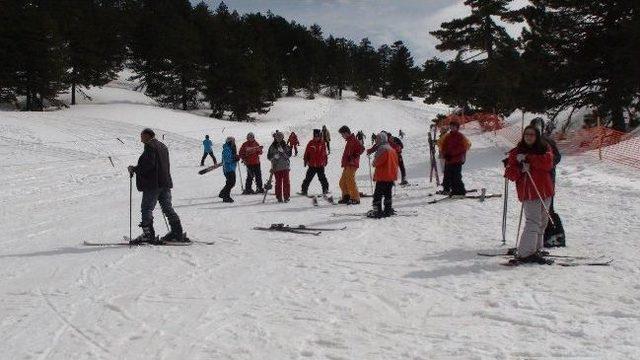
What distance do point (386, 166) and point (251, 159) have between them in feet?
18.1

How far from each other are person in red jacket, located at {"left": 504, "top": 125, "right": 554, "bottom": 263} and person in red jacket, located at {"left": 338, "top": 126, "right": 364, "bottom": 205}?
532 cm

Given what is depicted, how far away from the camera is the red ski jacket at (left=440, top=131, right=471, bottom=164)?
11719mm

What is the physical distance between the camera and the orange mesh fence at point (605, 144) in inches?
605

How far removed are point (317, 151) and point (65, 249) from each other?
21.4ft

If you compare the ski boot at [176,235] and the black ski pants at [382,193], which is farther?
the black ski pants at [382,193]

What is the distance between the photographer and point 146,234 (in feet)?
26.6

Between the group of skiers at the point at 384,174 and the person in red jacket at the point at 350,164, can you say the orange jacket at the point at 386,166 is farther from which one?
the person in red jacket at the point at 350,164

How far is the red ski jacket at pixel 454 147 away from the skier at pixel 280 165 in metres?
3.76

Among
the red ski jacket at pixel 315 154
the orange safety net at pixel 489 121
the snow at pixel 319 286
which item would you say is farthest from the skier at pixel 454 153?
the orange safety net at pixel 489 121

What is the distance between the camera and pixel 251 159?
47.3ft

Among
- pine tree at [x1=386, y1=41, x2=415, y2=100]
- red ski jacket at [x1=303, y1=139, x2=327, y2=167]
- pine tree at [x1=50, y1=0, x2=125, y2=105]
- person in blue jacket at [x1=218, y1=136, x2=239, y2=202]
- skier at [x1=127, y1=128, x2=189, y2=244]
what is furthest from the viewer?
pine tree at [x1=386, y1=41, x2=415, y2=100]

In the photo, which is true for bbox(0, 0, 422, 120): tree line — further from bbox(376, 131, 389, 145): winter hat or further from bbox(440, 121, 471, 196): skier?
bbox(376, 131, 389, 145): winter hat

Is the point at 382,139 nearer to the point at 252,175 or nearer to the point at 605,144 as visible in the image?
the point at 252,175

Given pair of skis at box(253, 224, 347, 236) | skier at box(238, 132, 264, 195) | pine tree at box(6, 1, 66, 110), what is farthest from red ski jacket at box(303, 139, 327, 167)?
pine tree at box(6, 1, 66, 110)
